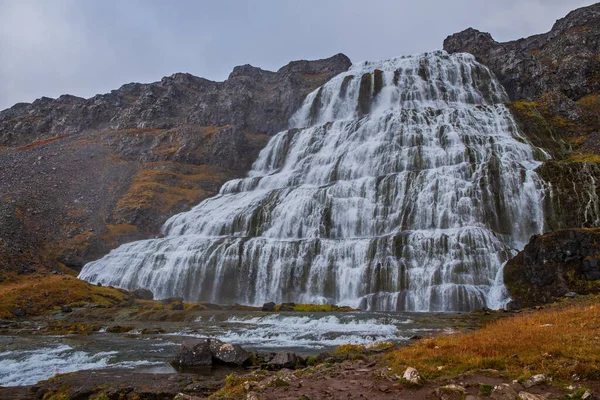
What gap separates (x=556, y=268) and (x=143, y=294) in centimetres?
4008

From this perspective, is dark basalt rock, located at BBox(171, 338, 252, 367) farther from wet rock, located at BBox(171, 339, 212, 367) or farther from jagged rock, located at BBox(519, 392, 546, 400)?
jagged rock, located at BBox(519, 392, 546, 400)

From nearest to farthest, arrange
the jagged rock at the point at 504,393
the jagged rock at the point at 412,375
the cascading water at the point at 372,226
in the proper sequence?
1. the jagged rock at the point at 504,393
2. the jagged rock at the point at 412,375
3. the cascading water at the point at 372,226

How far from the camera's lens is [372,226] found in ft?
159

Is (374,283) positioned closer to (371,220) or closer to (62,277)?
(371,220)

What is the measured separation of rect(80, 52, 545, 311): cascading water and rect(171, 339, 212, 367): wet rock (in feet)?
79.9

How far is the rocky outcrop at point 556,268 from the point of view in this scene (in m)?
31.2

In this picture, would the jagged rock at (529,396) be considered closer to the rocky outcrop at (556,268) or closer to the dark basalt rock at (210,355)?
the dark basalt rock at (210,355)

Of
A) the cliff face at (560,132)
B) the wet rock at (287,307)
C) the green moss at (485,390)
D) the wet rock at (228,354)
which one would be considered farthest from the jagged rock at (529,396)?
the wet rock at (287,307)

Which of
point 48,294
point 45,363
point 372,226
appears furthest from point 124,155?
point 45,363

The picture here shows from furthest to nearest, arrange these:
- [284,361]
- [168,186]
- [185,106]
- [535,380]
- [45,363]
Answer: [185,106]
[168,186]
[45,363]
[284,361]
[535,380]

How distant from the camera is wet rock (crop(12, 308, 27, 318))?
38.1 m

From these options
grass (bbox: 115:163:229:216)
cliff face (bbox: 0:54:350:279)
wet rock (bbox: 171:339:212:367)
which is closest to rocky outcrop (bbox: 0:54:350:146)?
cliff face (bbox: 0:54:350:279)

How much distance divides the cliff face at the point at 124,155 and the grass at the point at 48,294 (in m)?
5.33

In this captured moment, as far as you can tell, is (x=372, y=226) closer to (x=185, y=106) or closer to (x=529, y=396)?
(x=529, y=396)
